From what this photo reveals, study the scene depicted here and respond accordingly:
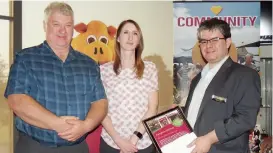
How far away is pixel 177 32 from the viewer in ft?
11.7

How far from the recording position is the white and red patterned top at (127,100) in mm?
2580

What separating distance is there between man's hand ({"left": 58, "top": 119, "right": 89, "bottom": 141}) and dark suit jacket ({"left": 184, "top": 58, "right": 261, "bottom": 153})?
81cm

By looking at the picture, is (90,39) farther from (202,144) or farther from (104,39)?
(202,144)

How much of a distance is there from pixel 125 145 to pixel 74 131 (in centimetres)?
56

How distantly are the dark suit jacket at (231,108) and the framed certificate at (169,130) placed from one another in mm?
90

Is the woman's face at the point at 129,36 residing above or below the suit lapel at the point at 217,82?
above

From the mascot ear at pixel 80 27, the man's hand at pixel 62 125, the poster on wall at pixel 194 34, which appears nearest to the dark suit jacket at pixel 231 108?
the man's hand at pixel 62 125

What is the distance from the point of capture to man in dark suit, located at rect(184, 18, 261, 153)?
2.06m

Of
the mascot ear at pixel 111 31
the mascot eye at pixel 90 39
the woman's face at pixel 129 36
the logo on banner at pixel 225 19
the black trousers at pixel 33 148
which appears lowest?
the black trousers at pixel 33 148

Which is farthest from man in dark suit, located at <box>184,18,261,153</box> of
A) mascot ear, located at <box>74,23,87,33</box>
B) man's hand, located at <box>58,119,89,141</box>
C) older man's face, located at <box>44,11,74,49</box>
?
mascot ear, located at <box>74,23,87,33</box>

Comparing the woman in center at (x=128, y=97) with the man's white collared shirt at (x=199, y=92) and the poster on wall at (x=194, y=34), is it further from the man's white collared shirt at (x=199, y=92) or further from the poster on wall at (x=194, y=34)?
the poster on wall at (x=194, y=34)

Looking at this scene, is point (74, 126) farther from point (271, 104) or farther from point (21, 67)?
A: point (271, 104)

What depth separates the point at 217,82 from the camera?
2230 millimetres

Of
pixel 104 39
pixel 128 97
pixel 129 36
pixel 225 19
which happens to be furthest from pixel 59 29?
pixel 225 19
